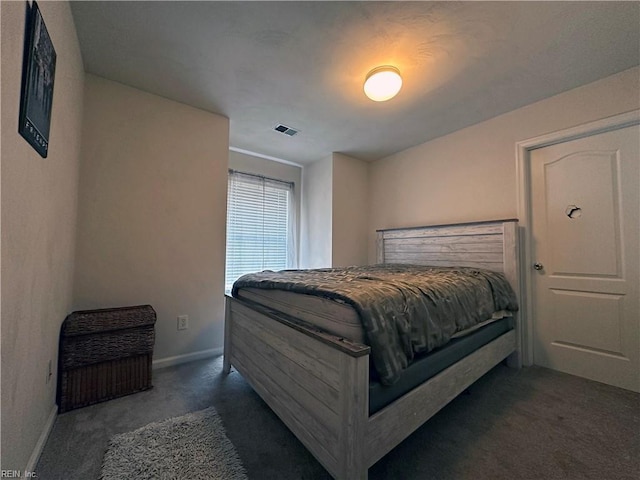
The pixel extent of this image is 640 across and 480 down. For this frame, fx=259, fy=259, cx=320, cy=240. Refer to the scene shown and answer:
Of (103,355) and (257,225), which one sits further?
(257,225)

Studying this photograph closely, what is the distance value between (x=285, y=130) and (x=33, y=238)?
8.02 feet

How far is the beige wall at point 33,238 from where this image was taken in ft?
3.00

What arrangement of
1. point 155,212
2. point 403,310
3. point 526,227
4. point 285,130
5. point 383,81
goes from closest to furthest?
point 403,310, point 383,81, point 155,212, point 526,227, point 285,130

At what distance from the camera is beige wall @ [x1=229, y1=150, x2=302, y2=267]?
11.8 feet

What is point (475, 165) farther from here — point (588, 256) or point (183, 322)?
point (183, 322)

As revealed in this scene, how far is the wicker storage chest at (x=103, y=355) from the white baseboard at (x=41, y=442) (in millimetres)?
86

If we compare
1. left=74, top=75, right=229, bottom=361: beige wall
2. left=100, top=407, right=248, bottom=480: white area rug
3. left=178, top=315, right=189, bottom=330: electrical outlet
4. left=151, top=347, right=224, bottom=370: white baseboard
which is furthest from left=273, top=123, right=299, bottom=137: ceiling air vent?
left=100, top=407, right=248, bottom=480: white area rug

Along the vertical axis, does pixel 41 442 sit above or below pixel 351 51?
below

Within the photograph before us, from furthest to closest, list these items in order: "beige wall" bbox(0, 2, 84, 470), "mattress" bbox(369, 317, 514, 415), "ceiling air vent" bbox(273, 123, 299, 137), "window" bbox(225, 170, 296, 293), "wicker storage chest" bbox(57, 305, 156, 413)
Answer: "window" bbox(225, 170, 296, 293) → "ceiling air vent" bbox(273, 123, 299, 137) → "wicker storage chest" bbox(57, 305, 156, 413) → "mattress" bbox(369, 317, 514, 415) → "beige wall" bbox(0, 2, 84, 470)

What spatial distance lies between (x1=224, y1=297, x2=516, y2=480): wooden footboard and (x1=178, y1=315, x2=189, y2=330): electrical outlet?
3.23 ft

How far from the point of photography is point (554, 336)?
7.68 ft

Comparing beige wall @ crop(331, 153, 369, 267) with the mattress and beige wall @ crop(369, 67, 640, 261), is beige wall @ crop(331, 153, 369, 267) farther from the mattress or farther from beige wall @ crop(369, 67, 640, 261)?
the mattress

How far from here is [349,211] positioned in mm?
3883

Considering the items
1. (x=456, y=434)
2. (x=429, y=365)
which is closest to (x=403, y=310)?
(x=429, y=365)
